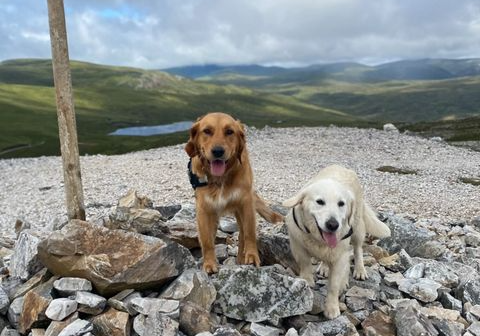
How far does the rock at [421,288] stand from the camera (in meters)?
8.78

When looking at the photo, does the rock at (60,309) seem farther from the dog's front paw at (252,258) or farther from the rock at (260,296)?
the dog's front paw at (252,258)

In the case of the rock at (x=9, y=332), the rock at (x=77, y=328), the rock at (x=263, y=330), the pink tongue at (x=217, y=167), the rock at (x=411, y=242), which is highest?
the pink tongue at (x=217, y=167)

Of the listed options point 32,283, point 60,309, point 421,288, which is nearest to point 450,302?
point 421,288

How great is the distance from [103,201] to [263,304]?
52.2ft

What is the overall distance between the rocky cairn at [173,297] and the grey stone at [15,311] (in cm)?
2

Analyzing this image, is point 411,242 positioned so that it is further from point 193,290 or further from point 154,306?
point 154,306

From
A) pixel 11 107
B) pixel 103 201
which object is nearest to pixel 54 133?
pixel 11 107

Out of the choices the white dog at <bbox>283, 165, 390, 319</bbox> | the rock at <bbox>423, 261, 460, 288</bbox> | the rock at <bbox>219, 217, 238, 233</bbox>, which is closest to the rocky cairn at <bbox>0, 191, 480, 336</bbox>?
the rock at <bbox>423, 261, 460, 288</bbox>

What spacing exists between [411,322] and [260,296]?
240 centimetres

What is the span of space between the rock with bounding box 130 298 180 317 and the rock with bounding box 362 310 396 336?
3107 millimetres

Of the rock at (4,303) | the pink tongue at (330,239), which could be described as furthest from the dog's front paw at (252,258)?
the rock at (4,303)

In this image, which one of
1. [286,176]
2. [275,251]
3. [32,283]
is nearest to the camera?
[32,283]

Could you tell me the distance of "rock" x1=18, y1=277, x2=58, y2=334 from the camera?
7.48 metres

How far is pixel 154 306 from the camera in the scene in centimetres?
741
